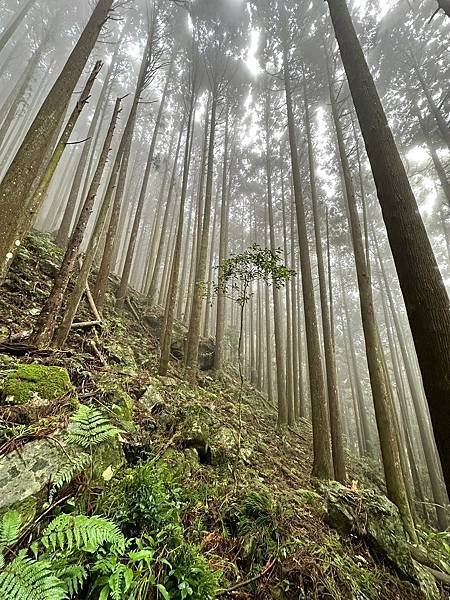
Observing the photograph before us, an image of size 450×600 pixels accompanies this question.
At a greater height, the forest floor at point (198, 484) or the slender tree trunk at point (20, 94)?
the slender tree trunk at point (20, 94)

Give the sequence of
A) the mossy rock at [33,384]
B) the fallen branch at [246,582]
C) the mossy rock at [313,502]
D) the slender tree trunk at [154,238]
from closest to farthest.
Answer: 1. the fallen branch at [246,582]
2. the mossy rock at [33,384]
3. the mossy rock at [313,502]
4. the slender tree trunk at [154,238]

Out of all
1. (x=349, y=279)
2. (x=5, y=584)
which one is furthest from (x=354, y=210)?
(x=349, y=279)

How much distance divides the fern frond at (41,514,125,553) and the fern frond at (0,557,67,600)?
0.63 feet

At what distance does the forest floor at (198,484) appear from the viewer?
2230 millimetres

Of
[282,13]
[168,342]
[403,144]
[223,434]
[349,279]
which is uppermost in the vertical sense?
[282,13]

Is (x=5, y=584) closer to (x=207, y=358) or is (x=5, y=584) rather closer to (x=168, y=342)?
(x=168, y=342)

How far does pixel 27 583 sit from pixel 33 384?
1.91m

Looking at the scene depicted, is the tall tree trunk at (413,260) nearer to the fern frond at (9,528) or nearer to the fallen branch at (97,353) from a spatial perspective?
the fern frond at (9,528)

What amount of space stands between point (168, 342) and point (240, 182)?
12.2m

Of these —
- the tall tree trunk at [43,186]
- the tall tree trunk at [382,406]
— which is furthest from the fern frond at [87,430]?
the tall tree trunk at [382,406]

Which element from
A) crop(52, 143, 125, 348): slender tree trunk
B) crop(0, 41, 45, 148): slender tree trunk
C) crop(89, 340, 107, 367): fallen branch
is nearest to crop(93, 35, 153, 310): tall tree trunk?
crop(52, 143, 125, 348): slender tree trunk

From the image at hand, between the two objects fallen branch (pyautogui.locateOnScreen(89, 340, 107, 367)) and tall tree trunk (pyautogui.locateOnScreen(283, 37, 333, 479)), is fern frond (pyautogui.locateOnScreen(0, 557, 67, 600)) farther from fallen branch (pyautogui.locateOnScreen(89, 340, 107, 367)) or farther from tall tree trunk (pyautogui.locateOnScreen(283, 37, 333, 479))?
tall tree trunk (pyautogui.locateOnScreen(283, 37, 333, 479))

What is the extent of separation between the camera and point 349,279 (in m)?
20.1

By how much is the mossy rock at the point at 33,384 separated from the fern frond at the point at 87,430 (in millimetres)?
621
